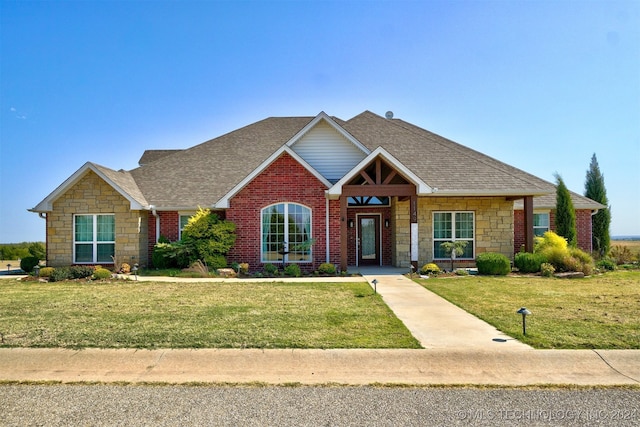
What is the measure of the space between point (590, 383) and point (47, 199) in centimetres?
1799

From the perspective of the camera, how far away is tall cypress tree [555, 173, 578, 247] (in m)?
17.1

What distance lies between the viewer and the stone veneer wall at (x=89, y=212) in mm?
15711

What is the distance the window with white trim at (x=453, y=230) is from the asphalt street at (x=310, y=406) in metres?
12.3

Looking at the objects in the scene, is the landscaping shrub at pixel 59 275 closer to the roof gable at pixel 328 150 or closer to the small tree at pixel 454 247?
the roof gable at pixel 328 150

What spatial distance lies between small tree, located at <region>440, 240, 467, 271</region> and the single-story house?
36 centimetres

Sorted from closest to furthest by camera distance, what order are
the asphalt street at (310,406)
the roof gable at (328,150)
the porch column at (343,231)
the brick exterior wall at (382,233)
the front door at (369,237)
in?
the asphalt street at (310,406) → the porch column at (343,231) → the roof gable at (328,150) → the brick exterior wall at (382,233) → the front door at (369,237)

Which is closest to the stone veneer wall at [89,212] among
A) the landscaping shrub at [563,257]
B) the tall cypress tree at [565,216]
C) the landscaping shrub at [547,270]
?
the landscaping shrub at [547,270]

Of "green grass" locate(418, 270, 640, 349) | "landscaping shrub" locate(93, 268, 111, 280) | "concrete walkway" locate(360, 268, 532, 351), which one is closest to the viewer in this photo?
"concrete walkway" locate(360, 268, 532, 351)

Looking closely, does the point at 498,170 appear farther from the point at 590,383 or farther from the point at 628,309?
the point at 590,383

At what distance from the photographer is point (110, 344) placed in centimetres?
569

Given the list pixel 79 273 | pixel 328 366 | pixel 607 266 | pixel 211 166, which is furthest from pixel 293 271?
pixel 607 266

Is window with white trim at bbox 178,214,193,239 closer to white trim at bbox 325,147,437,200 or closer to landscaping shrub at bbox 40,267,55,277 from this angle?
landscaping shrub at bbox 40,267,55,277

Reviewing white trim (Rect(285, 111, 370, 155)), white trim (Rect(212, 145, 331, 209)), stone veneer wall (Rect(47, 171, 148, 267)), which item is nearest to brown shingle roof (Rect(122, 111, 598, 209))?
stone veneer wall (Rect(47, 171, 148, 267))

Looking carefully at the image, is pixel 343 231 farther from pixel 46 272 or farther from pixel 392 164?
pixel 46 272
